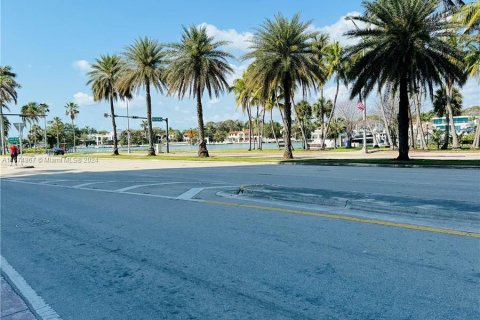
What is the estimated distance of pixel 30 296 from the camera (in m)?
4.38

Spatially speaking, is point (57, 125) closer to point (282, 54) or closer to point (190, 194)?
point (282, 54)

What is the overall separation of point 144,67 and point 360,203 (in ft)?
130

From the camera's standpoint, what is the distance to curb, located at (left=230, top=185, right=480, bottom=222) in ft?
22.3

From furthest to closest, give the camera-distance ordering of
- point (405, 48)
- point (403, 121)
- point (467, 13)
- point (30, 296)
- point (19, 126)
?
point (19, 126) < point (467, 13) < point (403, 121) < point (405, 48) < point (30, 296)

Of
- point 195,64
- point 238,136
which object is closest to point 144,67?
point 195,64

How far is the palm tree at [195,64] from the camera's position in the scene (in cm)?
3609

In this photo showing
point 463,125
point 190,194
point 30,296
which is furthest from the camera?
point 463,125

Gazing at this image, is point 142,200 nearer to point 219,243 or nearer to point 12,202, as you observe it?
point 12,202

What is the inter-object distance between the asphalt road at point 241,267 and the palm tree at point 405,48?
61.9ft

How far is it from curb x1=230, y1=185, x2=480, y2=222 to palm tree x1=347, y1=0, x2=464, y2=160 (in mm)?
16717

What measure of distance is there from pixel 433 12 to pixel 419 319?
24.5 metres

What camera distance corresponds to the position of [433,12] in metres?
23.5

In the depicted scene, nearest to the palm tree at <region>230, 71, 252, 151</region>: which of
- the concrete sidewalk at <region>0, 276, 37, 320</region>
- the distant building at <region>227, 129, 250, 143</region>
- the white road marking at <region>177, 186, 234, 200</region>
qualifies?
the white road marking at <region>177, 186, 234, 200</region>

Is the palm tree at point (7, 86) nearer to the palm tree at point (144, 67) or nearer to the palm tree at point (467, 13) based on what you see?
the palm tree at point (144, 67)
